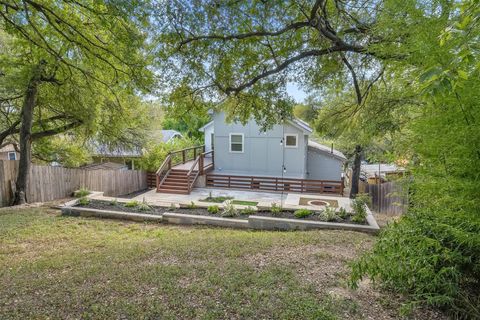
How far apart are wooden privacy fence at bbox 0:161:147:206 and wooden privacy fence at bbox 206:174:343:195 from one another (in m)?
4.65

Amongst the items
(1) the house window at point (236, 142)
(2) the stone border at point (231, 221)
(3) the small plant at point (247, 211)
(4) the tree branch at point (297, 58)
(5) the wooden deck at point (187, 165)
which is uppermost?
(4) the tree branch at point (297, 58)

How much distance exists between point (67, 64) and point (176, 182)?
916 cm

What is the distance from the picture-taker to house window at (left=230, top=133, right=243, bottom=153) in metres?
15.3

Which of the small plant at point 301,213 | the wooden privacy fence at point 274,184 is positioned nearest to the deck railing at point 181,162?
the wooden privacy fence at point 274,184

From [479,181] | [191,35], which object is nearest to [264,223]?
[191,35]

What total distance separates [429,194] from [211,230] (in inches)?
191

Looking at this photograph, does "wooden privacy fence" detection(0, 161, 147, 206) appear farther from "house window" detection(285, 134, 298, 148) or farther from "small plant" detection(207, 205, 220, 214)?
"house window" detection(285, 134, 298, 148)

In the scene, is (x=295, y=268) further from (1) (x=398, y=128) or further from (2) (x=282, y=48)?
(1) (x=398, y=128)

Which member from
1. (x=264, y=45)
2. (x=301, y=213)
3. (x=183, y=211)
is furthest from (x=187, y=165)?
(x=264, y=45)

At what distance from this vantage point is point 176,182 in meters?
14.3

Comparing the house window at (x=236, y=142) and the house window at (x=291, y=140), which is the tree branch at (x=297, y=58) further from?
the house window at (x=236, y=142)

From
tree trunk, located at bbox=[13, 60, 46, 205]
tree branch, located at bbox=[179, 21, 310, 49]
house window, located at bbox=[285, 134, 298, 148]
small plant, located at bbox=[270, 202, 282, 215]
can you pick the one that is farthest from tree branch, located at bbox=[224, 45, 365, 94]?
house window, located at bbox=[285, 134, 298, 148]

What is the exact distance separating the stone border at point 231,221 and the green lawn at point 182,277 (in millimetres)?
798

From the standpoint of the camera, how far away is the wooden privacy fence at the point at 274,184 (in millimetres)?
13812
